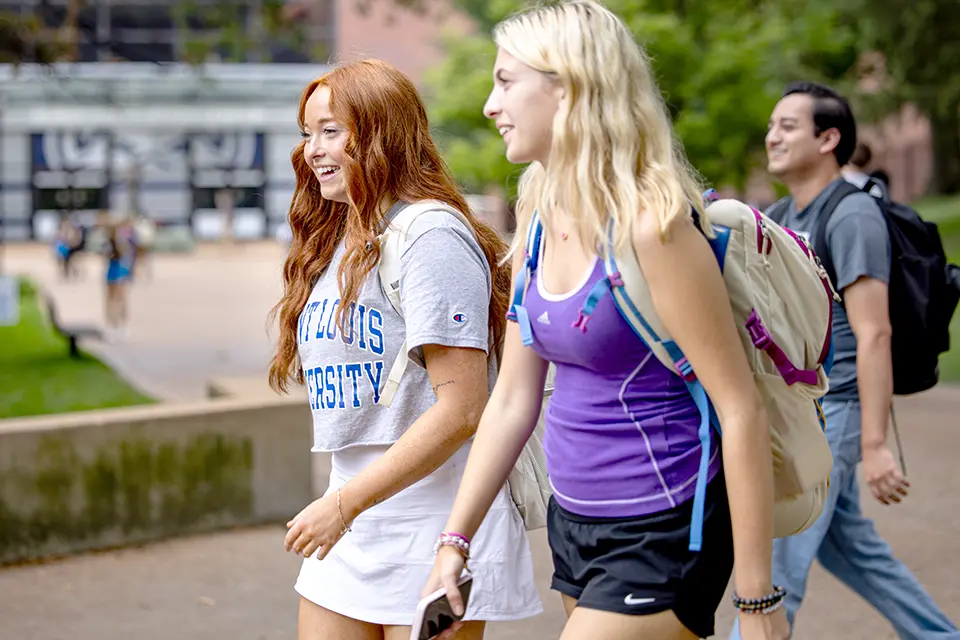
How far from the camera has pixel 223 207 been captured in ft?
179

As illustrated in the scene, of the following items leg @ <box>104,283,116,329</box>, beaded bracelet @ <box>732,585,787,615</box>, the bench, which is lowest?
leg @ <box>104,283,116,329</box>

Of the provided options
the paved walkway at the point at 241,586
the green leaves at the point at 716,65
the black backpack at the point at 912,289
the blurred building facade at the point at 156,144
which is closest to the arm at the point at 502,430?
the black backpack at the point at 912,289

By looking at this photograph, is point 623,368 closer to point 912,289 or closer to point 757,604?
point 757,604

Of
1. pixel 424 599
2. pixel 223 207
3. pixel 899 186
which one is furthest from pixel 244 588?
pixel 223 207

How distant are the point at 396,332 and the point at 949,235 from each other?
72.0ft

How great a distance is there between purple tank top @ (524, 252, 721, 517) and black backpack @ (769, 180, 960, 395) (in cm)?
177

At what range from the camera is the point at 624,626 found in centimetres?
226

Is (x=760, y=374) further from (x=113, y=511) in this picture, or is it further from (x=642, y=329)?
(x=113, y=511)

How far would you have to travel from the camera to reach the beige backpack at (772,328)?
7.19 ft

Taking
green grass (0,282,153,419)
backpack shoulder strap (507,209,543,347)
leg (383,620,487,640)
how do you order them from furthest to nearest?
green grass (0,282,153,419)
leg (383,620,487,640)
backpack shoulder strap (507,209,543,347)

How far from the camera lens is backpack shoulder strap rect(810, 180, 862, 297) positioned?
12.8ft

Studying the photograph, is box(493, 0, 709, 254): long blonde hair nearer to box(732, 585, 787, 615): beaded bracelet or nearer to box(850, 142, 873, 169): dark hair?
box(732, 585, 787, 615): beaded bracelet

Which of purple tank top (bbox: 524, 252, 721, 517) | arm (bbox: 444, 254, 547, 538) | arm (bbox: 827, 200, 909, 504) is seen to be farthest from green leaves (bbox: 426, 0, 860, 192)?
purple tank top (bbox: 524, 252, 721, 517)

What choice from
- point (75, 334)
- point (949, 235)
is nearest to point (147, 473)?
point (75, 334)
